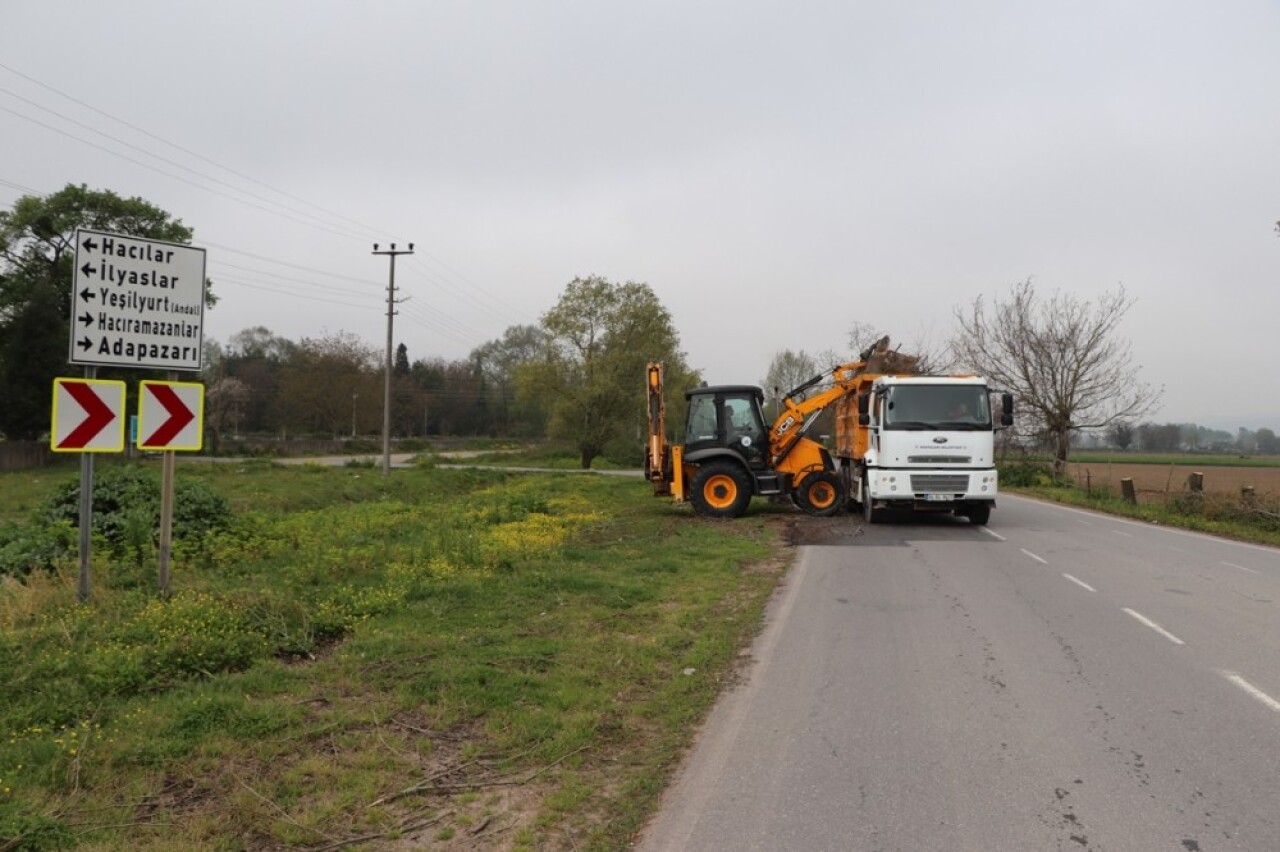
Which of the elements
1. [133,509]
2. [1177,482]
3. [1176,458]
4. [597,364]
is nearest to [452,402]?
[597,364]

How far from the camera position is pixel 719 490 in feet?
66.6

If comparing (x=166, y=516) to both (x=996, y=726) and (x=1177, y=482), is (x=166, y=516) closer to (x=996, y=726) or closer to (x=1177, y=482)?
(x=996, y=726)

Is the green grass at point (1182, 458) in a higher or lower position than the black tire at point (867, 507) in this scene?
higher

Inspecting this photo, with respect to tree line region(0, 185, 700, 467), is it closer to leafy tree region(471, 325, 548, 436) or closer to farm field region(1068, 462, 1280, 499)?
leafy tree region(471, 325, 548, 436)

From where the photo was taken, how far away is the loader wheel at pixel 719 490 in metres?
20.2

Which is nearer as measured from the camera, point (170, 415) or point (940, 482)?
point (170, 415)

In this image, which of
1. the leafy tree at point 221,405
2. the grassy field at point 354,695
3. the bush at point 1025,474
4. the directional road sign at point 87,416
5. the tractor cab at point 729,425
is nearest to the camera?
the grassy field at point 354,695

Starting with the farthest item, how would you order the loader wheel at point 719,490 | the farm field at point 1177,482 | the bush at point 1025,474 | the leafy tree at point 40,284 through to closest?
the leafy tree at point 40,284
the bush at point 1025,474
the farm field at point 1177,482
the loader wheel at point 719,490

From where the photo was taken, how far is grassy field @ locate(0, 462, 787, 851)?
4141mm

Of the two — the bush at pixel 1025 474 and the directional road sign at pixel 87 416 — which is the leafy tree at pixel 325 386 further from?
the directional road sign at pixel 87 416

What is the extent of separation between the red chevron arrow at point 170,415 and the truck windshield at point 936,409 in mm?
13960

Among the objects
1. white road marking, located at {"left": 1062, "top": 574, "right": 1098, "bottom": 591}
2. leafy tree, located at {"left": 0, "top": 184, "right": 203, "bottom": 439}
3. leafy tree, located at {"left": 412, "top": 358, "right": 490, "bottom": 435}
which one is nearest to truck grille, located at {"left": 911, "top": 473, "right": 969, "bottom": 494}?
white road marking, located at {"left": 1062, "top": 574, "right": 1098, "bottom": 591}

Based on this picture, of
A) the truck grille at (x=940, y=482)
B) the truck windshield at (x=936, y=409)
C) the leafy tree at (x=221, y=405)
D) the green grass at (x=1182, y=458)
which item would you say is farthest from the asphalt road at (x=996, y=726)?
the leafy tree at (x=221, y=405)

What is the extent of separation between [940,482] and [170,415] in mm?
14860
